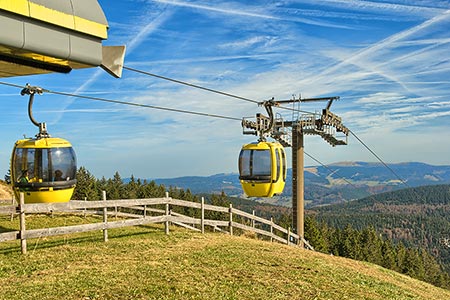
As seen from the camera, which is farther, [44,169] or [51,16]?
[44,169]

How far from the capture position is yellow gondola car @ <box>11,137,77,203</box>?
24.4 ft

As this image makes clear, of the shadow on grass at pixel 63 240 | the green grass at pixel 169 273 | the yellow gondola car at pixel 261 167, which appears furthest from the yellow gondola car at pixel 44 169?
the yellow gondola car at pixel 261 167

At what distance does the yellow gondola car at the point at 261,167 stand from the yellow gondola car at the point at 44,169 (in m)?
6.18

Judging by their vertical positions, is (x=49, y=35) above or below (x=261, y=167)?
above

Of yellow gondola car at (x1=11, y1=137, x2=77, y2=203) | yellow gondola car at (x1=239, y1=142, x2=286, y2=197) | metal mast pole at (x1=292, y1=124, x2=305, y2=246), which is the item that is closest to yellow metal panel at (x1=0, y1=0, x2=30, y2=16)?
yellow gondola car at (x1=11, y1=137, x2=77, y2=203)

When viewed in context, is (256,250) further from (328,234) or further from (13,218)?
(328,234)

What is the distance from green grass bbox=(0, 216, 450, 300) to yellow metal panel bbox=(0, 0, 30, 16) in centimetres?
726

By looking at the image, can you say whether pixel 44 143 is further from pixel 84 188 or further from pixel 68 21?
pixel 84 188

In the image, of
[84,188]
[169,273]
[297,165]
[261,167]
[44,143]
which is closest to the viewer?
[44,143]

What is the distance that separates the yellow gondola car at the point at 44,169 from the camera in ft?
24.4

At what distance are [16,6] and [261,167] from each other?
456 inches

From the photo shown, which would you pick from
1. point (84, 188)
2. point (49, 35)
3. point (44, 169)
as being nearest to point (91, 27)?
point (49, 35)

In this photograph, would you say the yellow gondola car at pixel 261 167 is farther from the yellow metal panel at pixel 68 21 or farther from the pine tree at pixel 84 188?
the pine tree at pixel 84 188

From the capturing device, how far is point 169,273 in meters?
10.2
